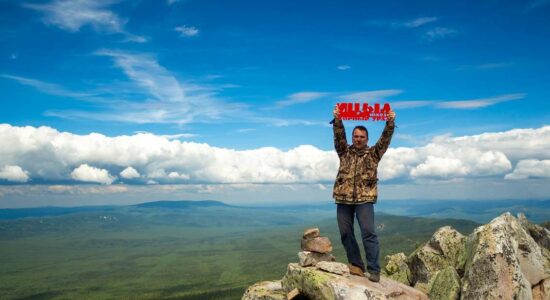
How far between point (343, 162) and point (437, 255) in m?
16.8

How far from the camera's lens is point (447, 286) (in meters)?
21.2

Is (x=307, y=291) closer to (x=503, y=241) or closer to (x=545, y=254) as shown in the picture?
(x=503, y=241)

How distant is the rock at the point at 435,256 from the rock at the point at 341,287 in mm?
8547

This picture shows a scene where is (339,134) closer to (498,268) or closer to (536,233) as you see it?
(498,268)

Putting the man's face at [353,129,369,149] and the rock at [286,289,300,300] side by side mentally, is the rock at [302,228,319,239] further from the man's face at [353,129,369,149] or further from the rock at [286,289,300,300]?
the man's face at [353,129,369,149]

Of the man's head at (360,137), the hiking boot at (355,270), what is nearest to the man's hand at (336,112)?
the man's head at (360,137)

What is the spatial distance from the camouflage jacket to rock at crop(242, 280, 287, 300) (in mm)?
7555

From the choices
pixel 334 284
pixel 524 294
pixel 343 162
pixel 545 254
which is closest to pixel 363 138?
pixel 343 162

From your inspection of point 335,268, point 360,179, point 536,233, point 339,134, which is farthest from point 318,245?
point 536,233

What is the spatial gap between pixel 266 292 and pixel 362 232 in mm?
8321

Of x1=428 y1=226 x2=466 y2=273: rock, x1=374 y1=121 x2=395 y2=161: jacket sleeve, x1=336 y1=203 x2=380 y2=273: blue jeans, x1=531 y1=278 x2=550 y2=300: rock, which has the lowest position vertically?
x1=531 y1=278 x2=550 y2=300: rock

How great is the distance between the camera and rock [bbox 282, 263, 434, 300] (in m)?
18.1

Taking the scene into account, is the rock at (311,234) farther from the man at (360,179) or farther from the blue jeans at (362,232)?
the man at (360,179)

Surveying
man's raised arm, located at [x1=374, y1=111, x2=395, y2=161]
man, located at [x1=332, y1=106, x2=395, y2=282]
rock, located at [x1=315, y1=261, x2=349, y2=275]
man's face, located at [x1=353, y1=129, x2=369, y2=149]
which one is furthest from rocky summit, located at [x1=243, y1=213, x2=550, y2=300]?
man's face, located at [x1=353, y1=129, x2=369, y2=149]
